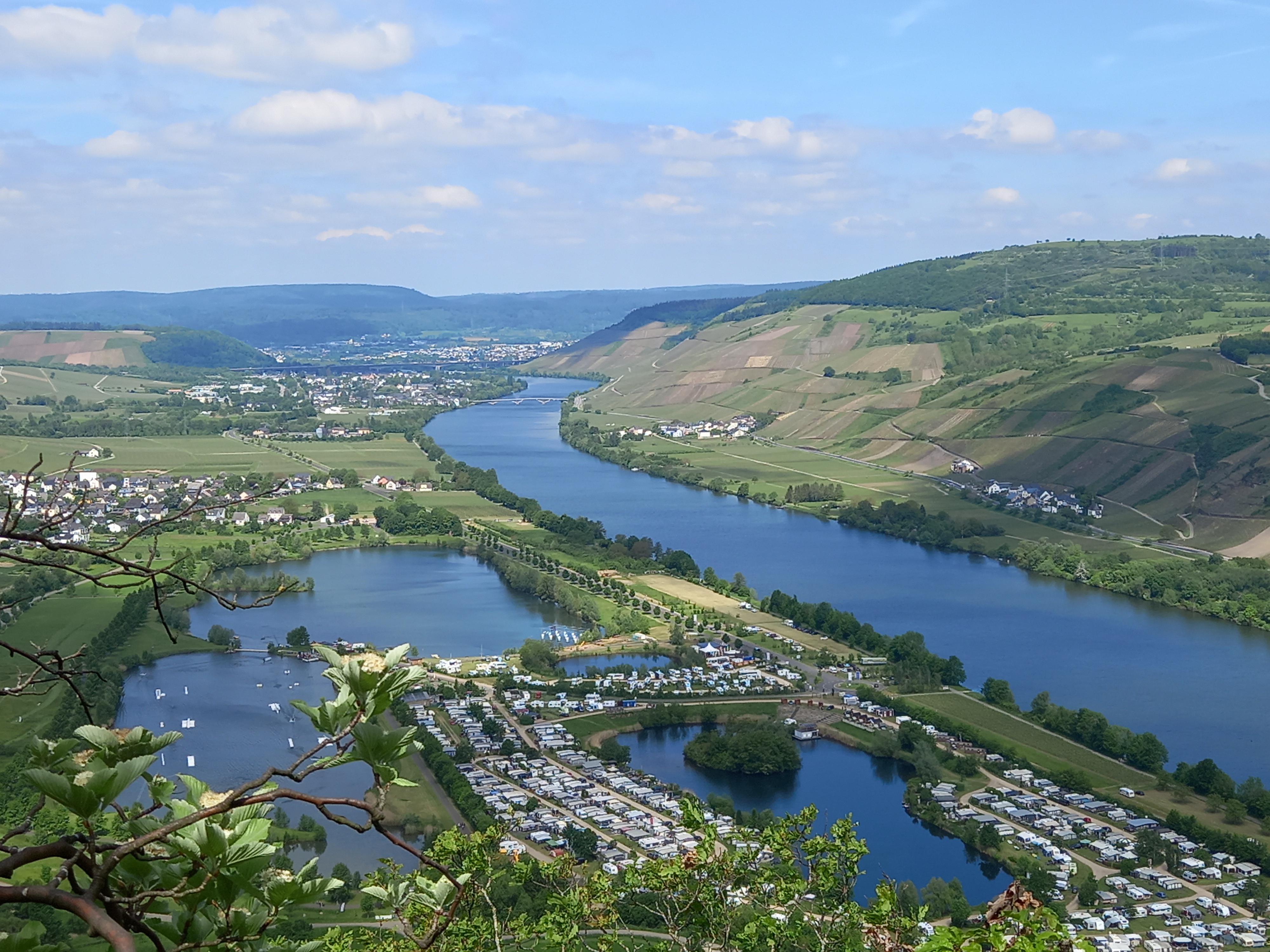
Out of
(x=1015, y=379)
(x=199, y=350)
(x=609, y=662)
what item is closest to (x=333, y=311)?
(x=199, y=350)

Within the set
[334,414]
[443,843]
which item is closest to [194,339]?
[334,414]

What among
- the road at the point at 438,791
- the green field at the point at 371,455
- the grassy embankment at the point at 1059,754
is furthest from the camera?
the green field at the point at 371,455

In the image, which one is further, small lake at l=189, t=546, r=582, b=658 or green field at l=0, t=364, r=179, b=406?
green field at l=0, t=364, r=179, b=406

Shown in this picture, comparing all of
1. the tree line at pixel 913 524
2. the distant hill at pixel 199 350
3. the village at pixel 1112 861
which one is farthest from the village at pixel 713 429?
the distant hill at pixel 199 350

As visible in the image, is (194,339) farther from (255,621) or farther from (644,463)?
(255,621)

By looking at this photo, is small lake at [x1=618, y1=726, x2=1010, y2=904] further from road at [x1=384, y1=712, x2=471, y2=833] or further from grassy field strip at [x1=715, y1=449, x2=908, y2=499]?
grassy field strip at [x1=715, y1=449, x2=908, y2=499]

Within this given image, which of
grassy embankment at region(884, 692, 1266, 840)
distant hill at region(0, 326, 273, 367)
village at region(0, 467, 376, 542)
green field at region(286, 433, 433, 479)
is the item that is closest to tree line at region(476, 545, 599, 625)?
village at region(0, 467, 376, 542)

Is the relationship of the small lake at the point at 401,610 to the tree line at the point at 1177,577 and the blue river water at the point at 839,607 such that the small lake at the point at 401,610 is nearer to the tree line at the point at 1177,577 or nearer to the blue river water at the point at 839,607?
the blue river water at the point at 839,607
